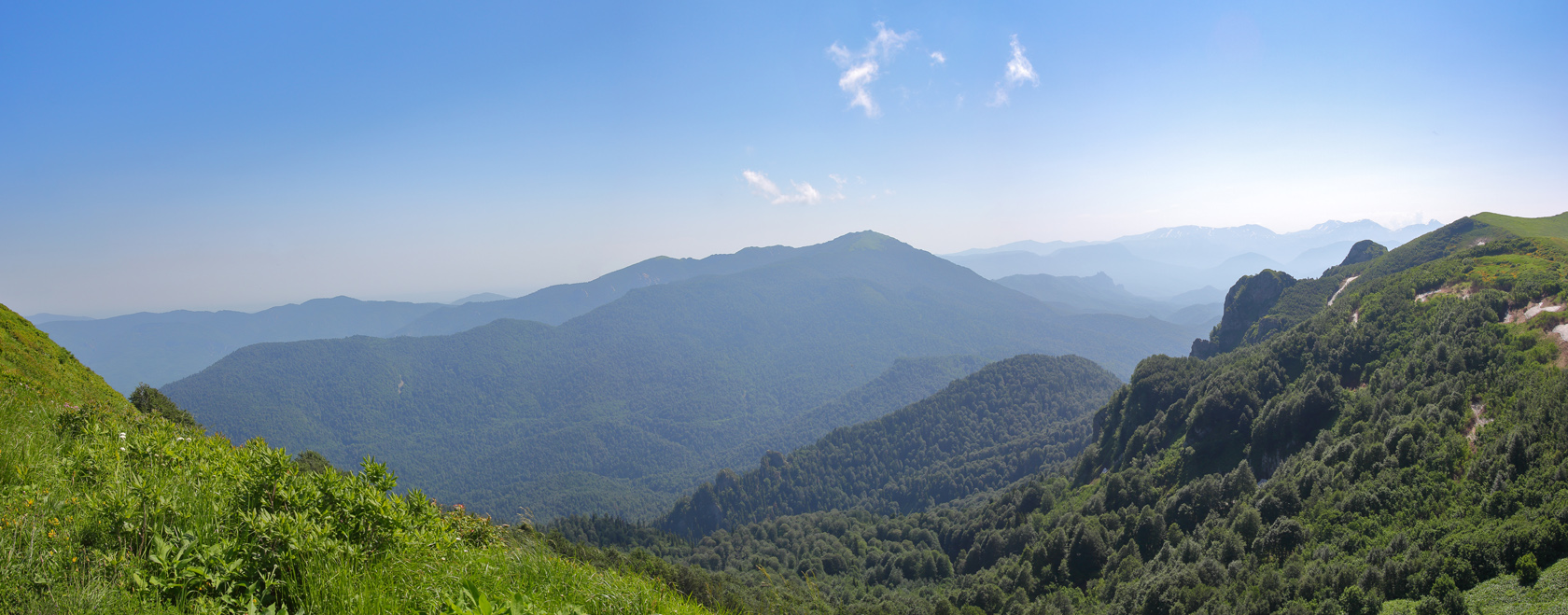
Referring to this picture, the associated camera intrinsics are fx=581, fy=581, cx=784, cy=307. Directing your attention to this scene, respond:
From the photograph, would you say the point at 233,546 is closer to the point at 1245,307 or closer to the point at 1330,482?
the point at 1330,482

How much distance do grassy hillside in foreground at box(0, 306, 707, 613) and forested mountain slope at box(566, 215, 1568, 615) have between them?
8.59 m

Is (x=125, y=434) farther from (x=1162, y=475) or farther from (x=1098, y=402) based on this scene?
(x=1098, y=402)

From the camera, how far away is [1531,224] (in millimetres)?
66875

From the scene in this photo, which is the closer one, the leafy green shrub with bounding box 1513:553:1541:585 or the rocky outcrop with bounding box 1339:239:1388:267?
the leafy green shrub with bounding box 1513:553:1541:585

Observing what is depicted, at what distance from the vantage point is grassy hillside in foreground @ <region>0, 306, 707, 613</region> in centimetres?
420

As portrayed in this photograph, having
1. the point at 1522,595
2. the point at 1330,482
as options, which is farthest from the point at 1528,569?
the point at 1330,482

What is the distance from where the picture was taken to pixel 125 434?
7422 millimetres

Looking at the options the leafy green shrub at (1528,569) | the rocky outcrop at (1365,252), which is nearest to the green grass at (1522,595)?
the leafy green shrub at (1528,569)

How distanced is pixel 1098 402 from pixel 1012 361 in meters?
26.9

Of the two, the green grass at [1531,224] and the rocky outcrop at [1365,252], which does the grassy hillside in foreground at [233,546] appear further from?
the rocky outcrop at [1365,252]

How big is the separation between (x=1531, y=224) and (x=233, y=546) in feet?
362

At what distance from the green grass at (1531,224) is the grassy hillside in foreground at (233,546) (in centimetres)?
9841

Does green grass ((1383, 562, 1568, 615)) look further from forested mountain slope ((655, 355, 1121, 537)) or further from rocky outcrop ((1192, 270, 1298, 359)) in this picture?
forested mountain slope ((655, 355, 1121, 537))

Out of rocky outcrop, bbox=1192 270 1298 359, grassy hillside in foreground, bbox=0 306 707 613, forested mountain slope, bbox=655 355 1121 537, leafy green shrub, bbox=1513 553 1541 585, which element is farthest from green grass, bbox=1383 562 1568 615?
forested mountain slope, bbox=655 355 1121 537
